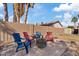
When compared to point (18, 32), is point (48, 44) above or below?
below

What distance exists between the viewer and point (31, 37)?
1717 millimetres

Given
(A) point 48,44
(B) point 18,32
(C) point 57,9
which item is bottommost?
(A) point 48,44

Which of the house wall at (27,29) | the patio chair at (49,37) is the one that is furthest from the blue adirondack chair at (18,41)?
the patio chair at (49,37)

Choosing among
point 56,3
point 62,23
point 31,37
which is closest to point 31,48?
point 31,37

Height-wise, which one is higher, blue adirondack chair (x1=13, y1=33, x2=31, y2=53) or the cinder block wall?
the cinder block wall

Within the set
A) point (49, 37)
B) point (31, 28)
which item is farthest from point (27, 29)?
point (49, 37)

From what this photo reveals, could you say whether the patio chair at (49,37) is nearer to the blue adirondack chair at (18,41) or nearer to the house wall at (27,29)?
the house wall at (27,29)

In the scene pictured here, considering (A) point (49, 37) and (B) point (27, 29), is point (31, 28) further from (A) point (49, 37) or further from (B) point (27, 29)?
(A) point (49, 37)

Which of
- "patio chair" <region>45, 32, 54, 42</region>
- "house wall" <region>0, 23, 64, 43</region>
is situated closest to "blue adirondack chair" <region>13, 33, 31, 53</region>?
"house wall" <region>0, 23, 64, 43</region>

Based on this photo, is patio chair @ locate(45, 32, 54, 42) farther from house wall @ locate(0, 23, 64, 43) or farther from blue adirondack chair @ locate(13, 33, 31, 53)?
blue adirondack chair @ locate(13, 33, 31, 53)

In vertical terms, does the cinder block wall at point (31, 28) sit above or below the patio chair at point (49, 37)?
above

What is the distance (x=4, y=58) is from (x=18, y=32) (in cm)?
27

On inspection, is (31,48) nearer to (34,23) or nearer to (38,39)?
(38,39)

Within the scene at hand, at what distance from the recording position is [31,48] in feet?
5.62
